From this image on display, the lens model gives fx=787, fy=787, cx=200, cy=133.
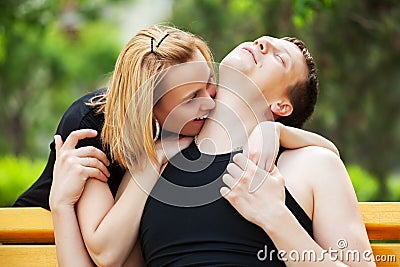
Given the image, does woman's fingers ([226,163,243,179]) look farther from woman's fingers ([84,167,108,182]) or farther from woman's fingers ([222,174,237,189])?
woman's fingers ([84,167,108,182])

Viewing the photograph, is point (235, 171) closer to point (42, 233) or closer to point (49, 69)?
point (42, 233)

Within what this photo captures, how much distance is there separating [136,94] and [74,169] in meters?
0.31

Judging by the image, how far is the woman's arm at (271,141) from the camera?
235 centimetres

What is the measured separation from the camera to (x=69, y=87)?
17641 mm

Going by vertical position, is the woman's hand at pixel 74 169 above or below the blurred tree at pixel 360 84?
above

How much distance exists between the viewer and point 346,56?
24.3ft

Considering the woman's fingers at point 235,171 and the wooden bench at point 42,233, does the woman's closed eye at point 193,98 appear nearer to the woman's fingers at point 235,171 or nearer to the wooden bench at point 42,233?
the woman's fingers at point 235,171

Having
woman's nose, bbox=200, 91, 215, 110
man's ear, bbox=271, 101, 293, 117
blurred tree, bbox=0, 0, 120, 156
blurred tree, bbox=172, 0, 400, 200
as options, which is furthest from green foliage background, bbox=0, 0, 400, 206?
blurred tree, bbox=0, 0, 120, 156

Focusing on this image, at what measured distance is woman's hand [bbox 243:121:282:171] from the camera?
2346 mm

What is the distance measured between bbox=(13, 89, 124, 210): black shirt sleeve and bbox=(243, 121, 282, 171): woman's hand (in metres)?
0.47

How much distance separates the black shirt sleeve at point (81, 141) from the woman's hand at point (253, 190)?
16.4 inches

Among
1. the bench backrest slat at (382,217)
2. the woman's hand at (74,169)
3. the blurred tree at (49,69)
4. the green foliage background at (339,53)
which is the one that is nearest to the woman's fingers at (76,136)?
the woman's hand at (74,169)

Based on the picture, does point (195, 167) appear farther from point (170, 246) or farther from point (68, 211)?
point (68, 211)

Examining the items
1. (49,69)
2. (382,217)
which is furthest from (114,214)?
(49,69)
